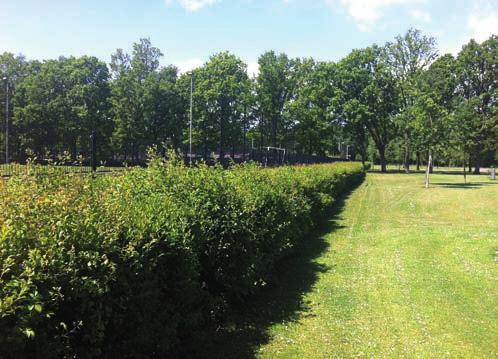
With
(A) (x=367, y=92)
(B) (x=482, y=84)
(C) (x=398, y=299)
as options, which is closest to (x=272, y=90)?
(A) (x=367, y=92)

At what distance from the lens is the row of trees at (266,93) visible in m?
46.2

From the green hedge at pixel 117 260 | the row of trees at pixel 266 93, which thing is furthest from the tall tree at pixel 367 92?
the green hedge at pixel 117 260

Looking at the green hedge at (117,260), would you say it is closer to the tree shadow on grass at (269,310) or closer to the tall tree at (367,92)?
the tree shadow on grass at (269,310)

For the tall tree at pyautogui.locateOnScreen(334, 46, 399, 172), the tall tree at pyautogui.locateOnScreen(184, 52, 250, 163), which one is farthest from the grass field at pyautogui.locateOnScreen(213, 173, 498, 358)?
the tall tree at pyautogui.locateOnScreen(334, 46, 399, 172)

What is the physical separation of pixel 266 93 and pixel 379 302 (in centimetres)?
4981

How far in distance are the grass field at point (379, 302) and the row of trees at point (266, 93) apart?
107 feet

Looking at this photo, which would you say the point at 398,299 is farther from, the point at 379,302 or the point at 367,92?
the point at 367,92

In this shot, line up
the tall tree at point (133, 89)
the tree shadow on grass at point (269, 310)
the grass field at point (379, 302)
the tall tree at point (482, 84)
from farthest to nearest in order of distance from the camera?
1. the tall tree at point (482, 84)
2. the tall tree at point (133, 89)
3. the grass field at point (379, 302)
4. the tree shadow on grass at point (269, 310)

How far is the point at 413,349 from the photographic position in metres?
4.83

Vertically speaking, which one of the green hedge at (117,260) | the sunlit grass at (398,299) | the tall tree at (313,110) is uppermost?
the tall tree at (313,110)

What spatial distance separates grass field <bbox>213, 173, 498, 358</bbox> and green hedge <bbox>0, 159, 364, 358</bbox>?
0.76 meters

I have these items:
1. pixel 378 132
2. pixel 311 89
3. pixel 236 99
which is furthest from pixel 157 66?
pixel 378 132

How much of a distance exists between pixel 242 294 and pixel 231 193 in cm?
140

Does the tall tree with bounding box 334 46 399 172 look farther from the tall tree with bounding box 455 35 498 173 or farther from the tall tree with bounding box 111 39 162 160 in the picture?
the tall tree with bounding box 111 39 162 160
